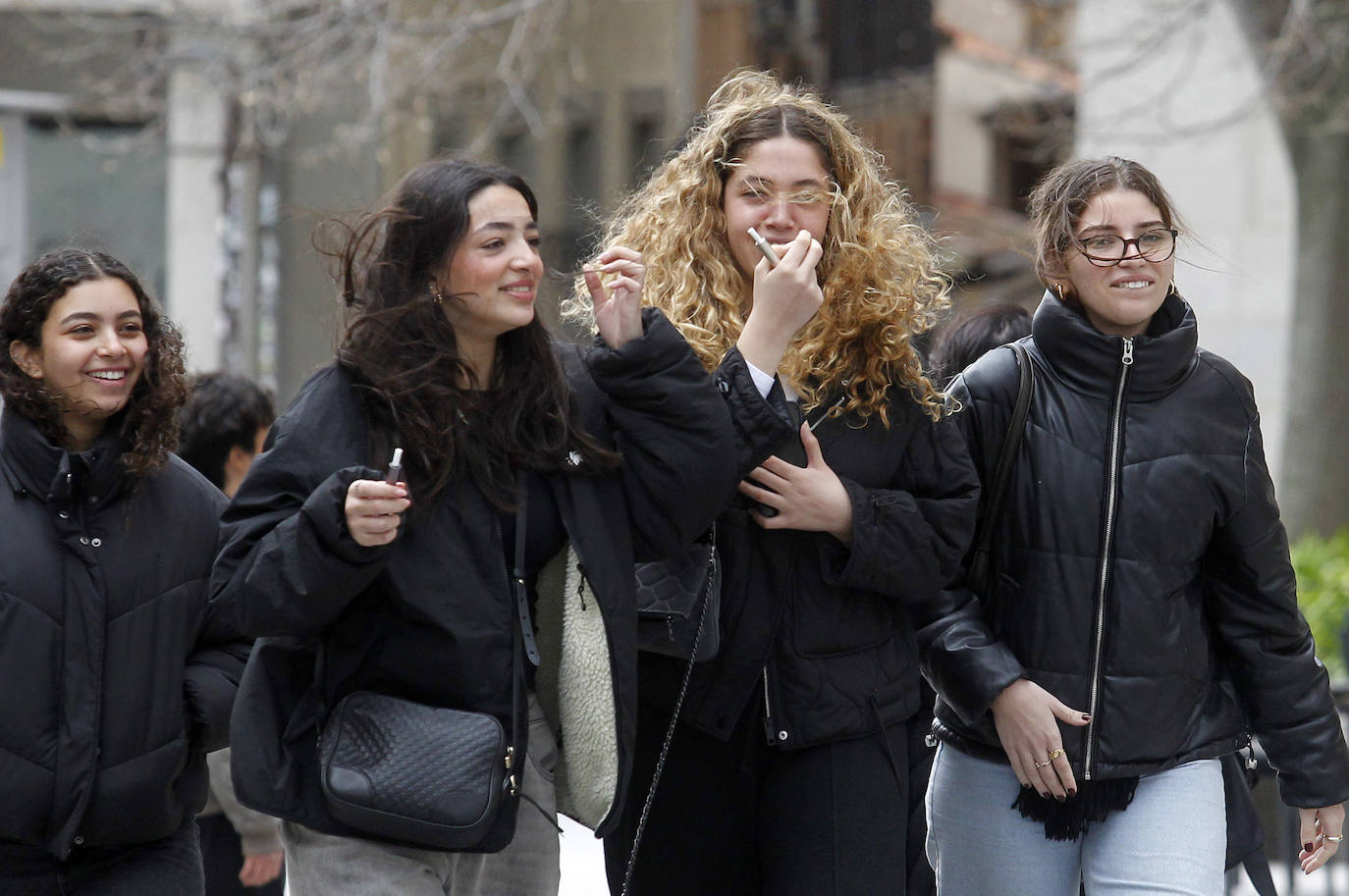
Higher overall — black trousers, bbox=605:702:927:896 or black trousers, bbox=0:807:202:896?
black trousers, bbox=605:702:927:896

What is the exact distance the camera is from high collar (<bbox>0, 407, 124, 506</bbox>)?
11.8 ft

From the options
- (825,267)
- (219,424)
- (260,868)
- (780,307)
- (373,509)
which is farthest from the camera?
(219,424)

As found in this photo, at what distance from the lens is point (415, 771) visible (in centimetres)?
304

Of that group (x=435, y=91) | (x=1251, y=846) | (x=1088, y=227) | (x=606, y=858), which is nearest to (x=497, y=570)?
(x=606, y=858)

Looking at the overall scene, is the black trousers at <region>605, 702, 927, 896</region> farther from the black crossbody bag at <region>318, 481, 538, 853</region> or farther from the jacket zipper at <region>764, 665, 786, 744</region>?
the black crossbody bag at <region>318, 481, 538, 853</region>

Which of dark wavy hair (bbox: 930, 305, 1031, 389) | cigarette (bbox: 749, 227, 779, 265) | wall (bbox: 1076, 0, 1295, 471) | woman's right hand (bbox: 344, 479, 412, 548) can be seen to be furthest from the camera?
wall (bbox: 1076, 0, 1295, 471)

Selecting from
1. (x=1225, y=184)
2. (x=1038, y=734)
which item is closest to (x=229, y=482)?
(x=1038, y=734)

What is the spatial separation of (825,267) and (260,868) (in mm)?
2401

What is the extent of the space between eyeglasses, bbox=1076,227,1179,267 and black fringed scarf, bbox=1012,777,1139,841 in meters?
1.09

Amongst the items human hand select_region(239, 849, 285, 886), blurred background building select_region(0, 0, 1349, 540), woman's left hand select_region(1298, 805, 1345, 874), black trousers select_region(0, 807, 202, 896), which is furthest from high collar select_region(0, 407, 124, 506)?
blurred background building select_region(0, 0, 1349, 540)

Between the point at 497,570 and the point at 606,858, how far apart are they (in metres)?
0.88

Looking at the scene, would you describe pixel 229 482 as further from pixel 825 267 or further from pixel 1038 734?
pixel 1038 734

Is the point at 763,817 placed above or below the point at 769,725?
below

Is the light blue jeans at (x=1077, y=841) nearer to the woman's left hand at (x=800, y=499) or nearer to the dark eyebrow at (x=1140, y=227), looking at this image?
the woman's left hand at (x=800, y=499)
